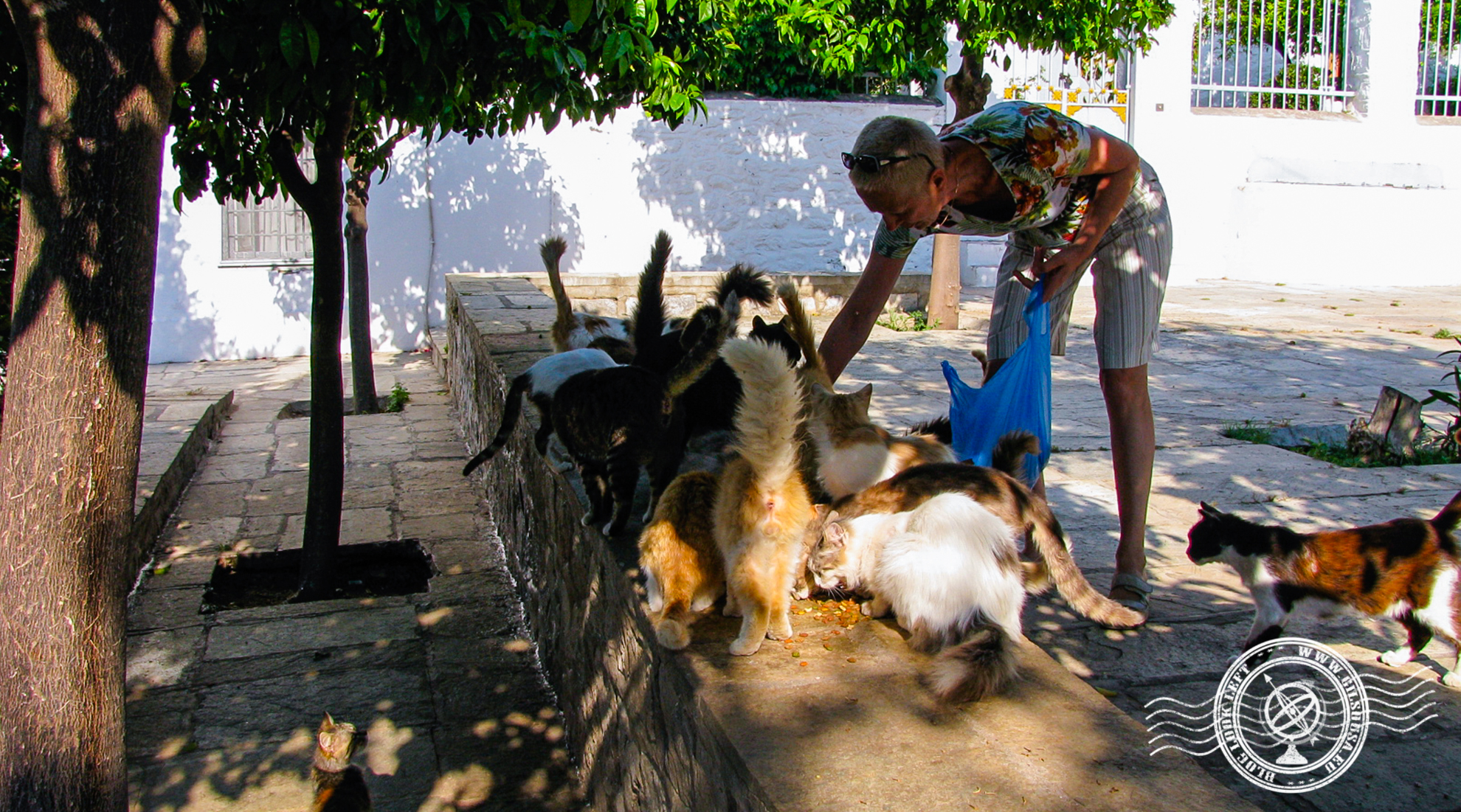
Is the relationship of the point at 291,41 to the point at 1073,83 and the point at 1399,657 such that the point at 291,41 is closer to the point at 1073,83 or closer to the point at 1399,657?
the point at 1399,657

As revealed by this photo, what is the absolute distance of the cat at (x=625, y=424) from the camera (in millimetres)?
2877

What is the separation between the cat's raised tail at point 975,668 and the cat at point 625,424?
1.11 m

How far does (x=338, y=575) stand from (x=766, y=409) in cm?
348

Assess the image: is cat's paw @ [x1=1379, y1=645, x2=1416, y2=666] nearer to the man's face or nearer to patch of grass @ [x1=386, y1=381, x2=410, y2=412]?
the man's face

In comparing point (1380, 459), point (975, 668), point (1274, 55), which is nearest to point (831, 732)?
point (975, 668)

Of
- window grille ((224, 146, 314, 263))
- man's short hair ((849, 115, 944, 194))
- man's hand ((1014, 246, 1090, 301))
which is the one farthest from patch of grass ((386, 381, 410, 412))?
man's short hair ((849, 115, 944, 194))

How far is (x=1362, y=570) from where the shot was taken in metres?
2.76

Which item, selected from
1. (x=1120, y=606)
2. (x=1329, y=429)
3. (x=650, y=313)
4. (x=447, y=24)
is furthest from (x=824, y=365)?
(x=1329, y=429)

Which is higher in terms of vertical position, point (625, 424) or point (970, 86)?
point (970, 86)

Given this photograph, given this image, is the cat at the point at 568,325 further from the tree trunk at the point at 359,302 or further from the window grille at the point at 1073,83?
the window grille at the point at 1073,83

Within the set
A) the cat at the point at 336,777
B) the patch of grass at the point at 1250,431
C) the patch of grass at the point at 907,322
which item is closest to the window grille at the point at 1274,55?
the patch of grass at the point at 907,322

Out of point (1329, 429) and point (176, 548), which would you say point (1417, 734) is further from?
point (176, 548)

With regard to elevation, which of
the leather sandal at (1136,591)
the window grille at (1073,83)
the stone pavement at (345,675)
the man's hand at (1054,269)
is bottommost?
the stone pavement at (345,675)

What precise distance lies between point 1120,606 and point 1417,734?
0.73 meters
